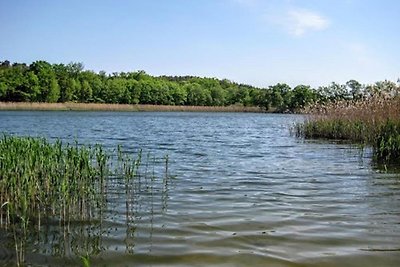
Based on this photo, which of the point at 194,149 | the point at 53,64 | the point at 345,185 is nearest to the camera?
the point at 345,185

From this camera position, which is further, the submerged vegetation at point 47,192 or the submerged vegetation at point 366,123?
the submerged vegetation at point 366,123

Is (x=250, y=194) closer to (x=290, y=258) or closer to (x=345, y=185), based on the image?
(x=345, y=185)

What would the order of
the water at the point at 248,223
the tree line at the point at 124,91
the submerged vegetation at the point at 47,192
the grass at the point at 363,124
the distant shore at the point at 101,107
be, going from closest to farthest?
the water at the point at 248,223
the submerged vegetation at the point at 47,192
the grass at the point at 363,124
the distant shore at the point at 101,107
the tree line at the point at 124,91

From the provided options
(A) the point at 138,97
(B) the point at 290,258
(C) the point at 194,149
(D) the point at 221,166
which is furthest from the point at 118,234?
(A) the point at 138,97

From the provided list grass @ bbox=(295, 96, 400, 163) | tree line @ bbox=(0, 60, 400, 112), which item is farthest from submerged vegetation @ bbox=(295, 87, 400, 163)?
tree line @ bbox=(0, 60, 400, 112)

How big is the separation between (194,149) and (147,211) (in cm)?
1170

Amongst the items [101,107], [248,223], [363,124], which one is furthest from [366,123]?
[101,107]

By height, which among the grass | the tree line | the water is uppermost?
the tree line

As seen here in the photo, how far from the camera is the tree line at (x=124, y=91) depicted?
82.2m

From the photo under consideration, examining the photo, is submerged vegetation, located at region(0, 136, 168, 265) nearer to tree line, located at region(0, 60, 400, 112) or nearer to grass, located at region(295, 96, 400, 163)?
grass, located at region(295, 96, 400, 163)

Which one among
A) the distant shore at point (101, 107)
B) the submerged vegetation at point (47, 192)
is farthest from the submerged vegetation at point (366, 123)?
the distant shore at point (101, 107)

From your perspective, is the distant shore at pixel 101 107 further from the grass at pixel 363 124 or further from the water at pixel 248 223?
the water at pixel 248 223

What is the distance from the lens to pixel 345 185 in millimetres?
10492

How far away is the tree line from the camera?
8219 centimetres
